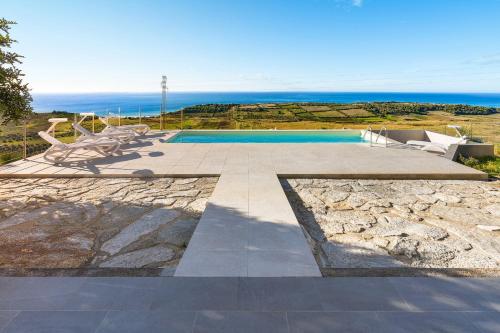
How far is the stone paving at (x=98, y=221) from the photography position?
3352mm

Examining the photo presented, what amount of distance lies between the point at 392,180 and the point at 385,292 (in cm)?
476

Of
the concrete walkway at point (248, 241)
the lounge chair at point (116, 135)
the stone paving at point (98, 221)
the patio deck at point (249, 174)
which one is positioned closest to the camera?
the concrete walkway at point (248, 241)

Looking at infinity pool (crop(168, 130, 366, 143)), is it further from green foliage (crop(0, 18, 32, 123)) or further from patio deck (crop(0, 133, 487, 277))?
green foliage (crop(0, 18, 32, 123))

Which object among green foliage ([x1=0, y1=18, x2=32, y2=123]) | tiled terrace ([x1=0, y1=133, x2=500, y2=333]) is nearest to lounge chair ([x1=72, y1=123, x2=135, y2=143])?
green foliage ([x1=0, y1=18, x2=32, y2=123])

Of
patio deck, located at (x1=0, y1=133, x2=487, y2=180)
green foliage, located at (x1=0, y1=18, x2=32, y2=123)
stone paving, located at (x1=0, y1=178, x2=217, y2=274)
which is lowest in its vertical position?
stone paving, located at (x1=0, y1=178, x2=217, y2=274)

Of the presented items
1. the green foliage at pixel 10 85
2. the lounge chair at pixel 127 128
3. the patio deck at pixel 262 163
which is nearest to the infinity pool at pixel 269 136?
the lounge chair at pixel 127 128

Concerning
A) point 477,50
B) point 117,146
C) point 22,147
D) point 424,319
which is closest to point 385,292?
point 424,319

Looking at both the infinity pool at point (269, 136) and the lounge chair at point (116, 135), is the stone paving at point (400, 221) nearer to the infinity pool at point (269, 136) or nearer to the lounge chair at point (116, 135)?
the lounge chair at point (116, 135)

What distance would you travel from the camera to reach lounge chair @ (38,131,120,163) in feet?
26.3

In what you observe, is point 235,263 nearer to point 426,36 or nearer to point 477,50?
point 426,36

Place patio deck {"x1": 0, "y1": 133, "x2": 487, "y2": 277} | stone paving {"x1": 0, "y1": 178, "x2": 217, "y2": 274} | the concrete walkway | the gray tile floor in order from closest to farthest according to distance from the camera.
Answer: the gray tile floor < the concrete walkway < patio deck {"x1": 0, "y1": 133, "x2": 487, "y2": 277} < stone paving {"x1": 0, "y1": 178, "x2": 217, "y2": 274}

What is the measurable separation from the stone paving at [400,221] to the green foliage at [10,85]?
16.9 feet

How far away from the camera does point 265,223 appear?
159 inches

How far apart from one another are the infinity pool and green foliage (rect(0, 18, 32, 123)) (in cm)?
761
